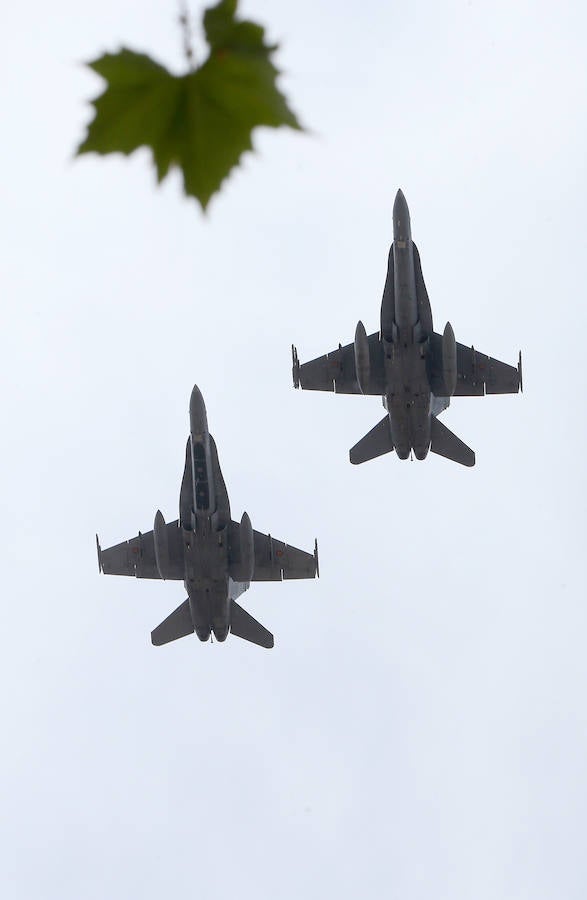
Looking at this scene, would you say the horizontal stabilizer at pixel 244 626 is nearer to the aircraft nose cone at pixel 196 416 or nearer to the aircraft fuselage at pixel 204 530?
the aircraft fuselage at pixel 204 530

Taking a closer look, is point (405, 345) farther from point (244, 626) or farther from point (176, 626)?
point (176, 626)

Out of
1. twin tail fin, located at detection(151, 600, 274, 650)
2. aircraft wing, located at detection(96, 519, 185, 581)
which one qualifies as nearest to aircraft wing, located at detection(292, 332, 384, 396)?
aircraft wing, located at detection(96, 519, 185, 581)

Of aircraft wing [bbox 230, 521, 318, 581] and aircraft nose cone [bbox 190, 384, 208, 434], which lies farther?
aircraft wing [bbox 230, 521, 318, 581]

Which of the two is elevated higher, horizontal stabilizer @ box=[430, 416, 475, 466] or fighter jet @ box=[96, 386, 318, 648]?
horizontal stabilizer @ box=[430, 416, 475, 466]

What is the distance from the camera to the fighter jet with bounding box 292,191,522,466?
39156 millimetres

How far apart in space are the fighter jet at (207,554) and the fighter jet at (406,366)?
512cm

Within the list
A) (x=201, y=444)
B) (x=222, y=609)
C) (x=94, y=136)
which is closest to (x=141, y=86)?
(x=94, y=136)

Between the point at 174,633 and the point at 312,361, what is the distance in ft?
37.3

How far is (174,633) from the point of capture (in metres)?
44.9

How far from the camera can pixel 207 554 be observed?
4034 cm

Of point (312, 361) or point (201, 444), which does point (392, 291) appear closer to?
point (312, 361)

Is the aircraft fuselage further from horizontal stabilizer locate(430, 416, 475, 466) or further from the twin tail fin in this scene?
horizontal stabilizer locate(430, 416, 475, 466)

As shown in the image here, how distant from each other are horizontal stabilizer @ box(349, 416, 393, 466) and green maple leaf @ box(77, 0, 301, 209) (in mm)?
39845

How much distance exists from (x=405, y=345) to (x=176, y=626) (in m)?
13.8
